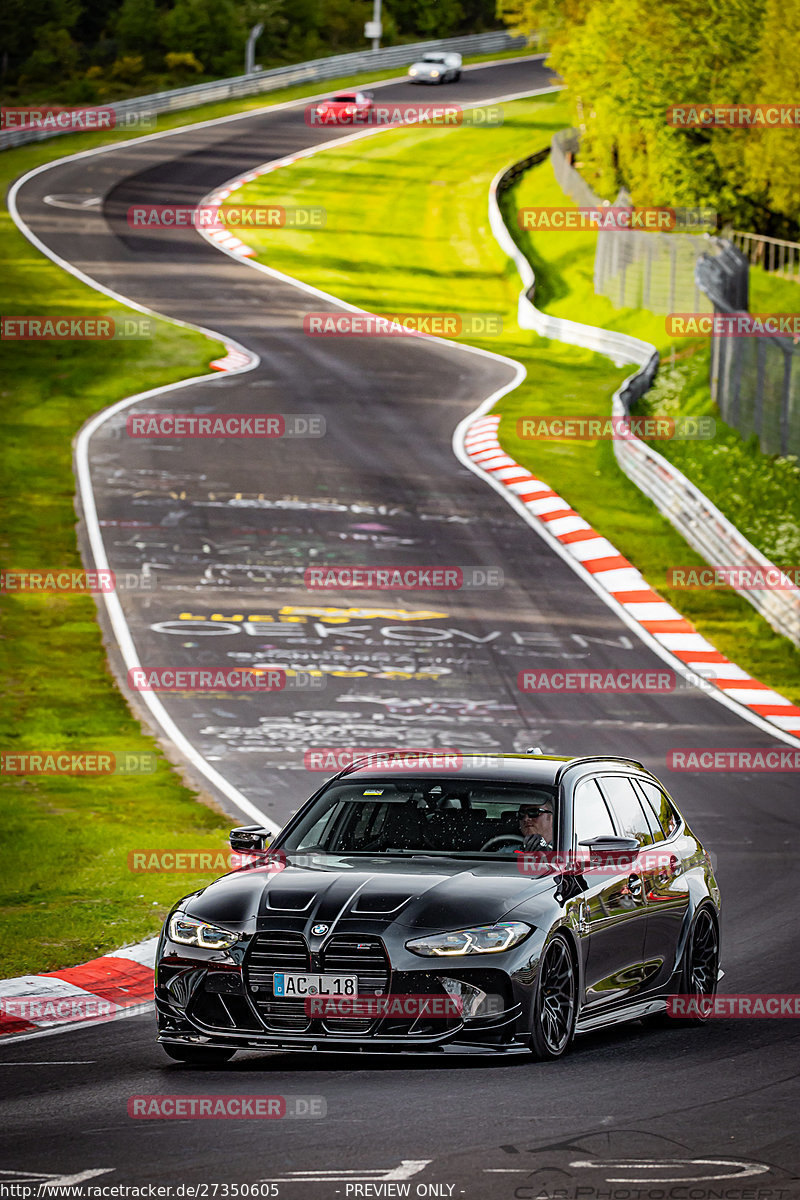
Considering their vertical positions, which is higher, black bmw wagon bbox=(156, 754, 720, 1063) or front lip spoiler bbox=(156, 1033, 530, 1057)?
black bmw wagon bbox=(156, 754, 720, 1063)

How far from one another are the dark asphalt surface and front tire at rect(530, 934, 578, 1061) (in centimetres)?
13

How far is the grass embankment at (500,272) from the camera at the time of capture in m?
29.0

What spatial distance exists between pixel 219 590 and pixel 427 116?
63.3m

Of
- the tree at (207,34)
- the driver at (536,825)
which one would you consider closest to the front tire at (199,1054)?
the driver at (536,825)

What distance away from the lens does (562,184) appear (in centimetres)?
7012

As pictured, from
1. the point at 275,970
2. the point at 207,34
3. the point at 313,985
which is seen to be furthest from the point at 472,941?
the point at 207,34

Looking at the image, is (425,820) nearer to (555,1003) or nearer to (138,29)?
(555,1003)

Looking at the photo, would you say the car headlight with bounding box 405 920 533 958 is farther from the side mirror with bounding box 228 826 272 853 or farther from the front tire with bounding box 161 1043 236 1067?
the side mirror with bounding box 228 826 272 853

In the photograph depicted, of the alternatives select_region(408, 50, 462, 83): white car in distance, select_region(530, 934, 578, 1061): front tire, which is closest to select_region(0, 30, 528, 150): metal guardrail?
select_region(408, 50, 462, 83): white car in distance

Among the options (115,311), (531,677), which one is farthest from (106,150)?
(531,677)

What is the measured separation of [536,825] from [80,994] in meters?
3.08

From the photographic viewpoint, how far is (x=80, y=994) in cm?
1080

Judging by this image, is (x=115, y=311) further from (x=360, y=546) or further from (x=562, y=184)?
(x=562, y=184)

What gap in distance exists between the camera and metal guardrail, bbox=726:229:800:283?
44.8 meters
